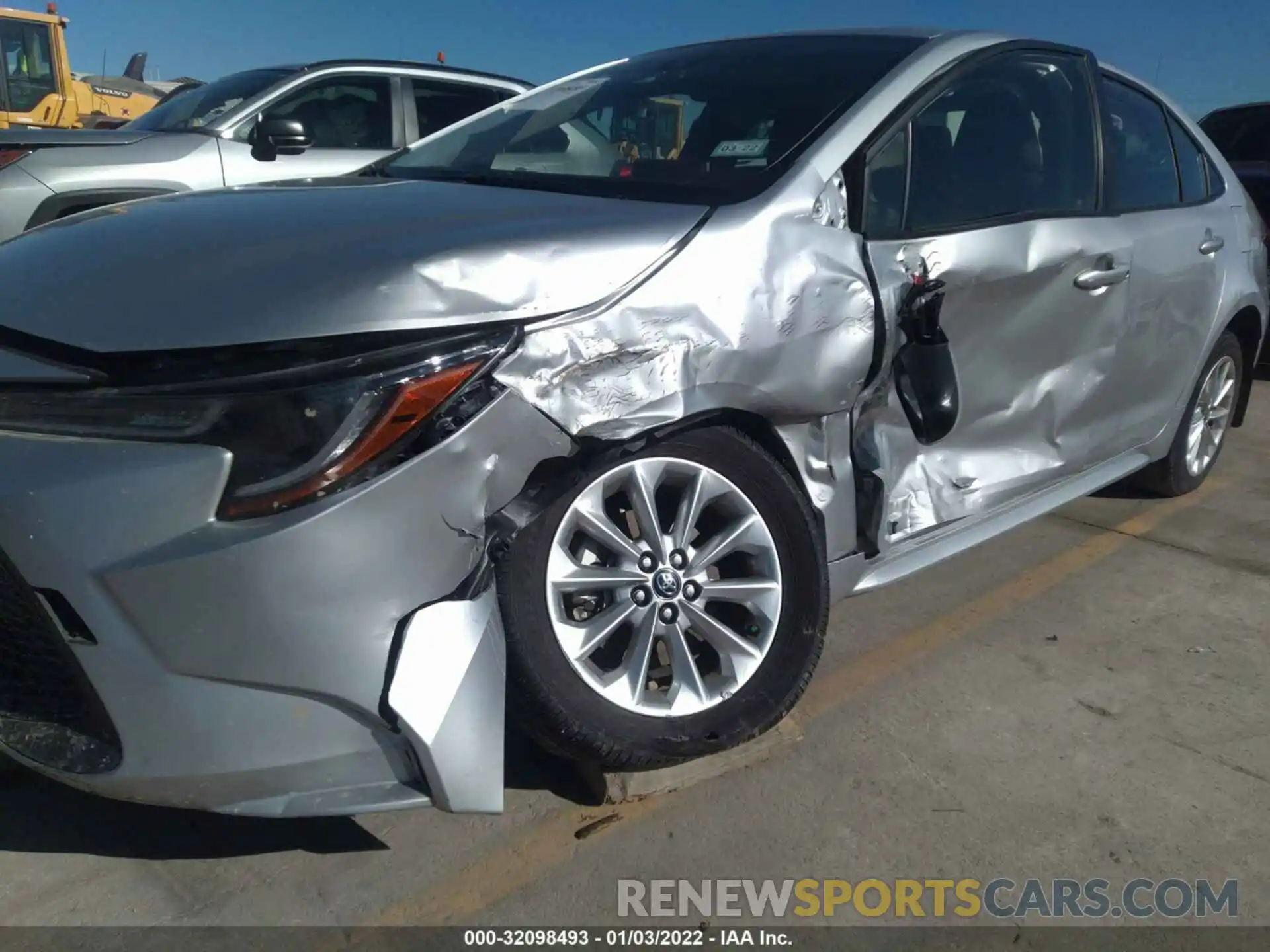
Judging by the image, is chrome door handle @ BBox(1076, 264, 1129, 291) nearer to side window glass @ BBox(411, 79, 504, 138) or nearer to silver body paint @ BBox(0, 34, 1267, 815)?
silver body paint @ BBox(0, 34, 1267, 815)

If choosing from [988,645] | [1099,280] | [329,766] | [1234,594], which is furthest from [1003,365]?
[329,766]

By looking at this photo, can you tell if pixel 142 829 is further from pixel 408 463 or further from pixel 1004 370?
pixel 1004 370

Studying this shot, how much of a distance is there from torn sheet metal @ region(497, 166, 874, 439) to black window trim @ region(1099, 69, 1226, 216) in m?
1.57

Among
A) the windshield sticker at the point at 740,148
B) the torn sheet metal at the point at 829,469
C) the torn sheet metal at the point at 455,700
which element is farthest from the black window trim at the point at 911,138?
the torn sheet metal at the point at 455,700

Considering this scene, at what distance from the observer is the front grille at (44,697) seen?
1799 mm

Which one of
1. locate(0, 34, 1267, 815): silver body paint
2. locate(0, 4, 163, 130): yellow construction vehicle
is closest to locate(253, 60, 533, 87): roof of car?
locate(0, 34, 1267, 815): silver body paint

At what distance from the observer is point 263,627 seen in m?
1.76

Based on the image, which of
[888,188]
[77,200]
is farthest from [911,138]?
[77,200]

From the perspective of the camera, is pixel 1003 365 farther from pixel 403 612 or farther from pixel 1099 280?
pixel 403 612

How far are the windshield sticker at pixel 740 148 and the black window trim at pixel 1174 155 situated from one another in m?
1.48

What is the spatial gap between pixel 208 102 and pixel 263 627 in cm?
574

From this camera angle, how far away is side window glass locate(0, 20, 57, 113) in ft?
45.9

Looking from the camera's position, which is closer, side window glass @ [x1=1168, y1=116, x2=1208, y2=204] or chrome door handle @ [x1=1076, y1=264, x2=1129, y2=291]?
chrome door handle @ [x1=1076, y1=264, x2=1129, y2=291]
